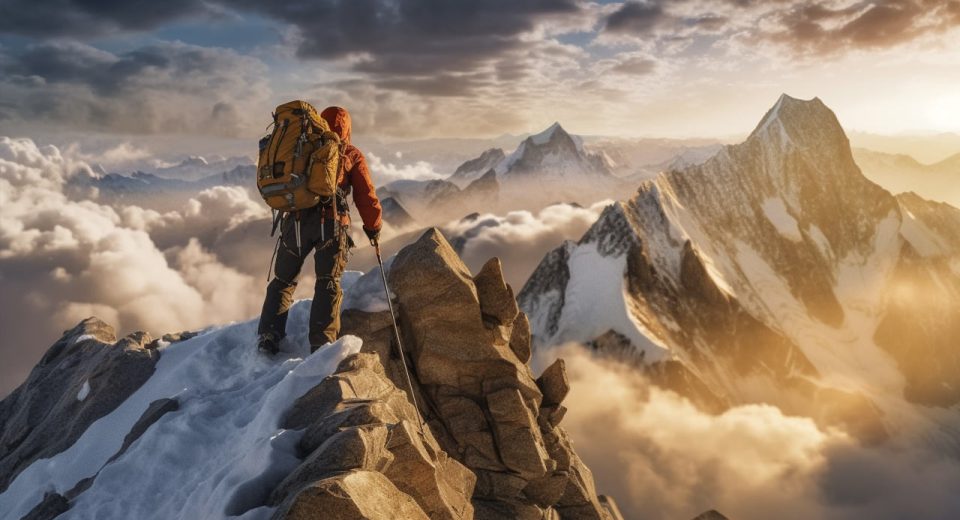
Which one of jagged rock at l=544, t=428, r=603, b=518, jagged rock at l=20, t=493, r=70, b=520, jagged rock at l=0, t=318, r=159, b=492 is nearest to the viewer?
jagged rock at l=20, t=493, r=70, b=520

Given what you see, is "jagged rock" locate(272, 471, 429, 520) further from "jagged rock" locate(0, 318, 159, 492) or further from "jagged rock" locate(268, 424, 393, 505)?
"jagged rock" locate(0, 318, 159, 492)

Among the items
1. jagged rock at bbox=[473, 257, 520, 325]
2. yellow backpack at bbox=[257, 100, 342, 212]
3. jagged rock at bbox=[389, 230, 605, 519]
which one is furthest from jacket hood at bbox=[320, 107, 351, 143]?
jagged rock at bbox=[473, 257, 520, 325]

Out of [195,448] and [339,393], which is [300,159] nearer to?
[339,393]

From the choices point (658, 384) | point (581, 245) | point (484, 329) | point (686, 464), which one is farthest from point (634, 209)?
point (484, 329)

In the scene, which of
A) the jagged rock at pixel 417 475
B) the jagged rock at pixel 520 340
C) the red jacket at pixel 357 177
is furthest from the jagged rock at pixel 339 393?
the jagged rock at pixel 520 340

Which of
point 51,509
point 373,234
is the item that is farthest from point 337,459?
point 373,234

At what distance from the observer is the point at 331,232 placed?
14.9 metres

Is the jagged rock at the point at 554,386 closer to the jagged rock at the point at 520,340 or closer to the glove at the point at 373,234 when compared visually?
the jagged rock at the point at 520,340

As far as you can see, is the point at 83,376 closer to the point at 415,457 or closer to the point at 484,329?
the point at 484,329

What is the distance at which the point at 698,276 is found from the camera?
18112 centimetres

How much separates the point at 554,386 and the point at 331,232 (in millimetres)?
8891

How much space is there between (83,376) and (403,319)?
11.1 metres

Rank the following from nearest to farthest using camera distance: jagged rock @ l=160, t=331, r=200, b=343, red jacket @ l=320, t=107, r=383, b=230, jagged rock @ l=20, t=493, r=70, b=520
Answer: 1. jagged rock @ l=20, t=493, r=70, b=520
2. red jacket @ l=320, t=107, r=383, b=230
3. jagged rock @ l=160, t=331, r=200, b=343

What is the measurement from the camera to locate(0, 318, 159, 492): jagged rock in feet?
52.6
